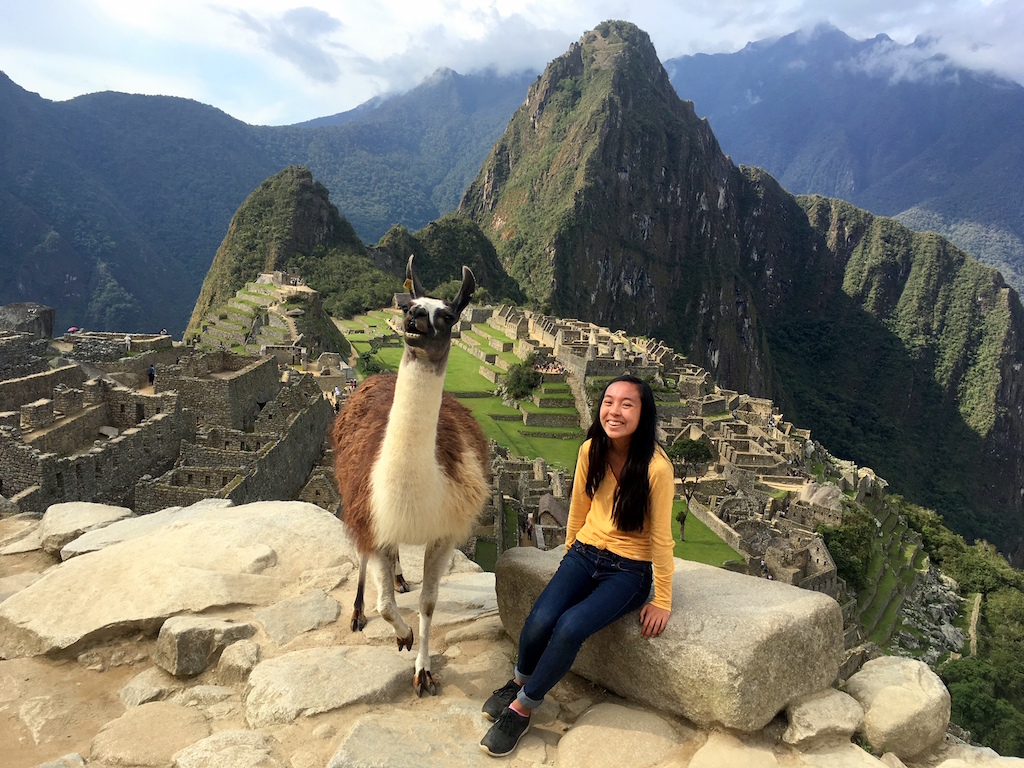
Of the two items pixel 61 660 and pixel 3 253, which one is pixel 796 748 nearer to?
pixel 61 660

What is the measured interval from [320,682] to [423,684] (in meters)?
0.51

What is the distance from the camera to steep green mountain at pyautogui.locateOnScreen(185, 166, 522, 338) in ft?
175

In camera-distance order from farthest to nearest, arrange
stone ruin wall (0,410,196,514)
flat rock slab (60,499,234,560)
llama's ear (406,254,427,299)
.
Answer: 1. stone ruin wall (0,410,196,514)
2. flat rock slab (60,499,234,560)
3. llama's ear (406,254,427,299)

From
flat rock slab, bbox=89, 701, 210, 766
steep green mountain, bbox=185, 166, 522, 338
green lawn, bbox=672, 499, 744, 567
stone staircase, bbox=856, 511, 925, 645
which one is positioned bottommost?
stone staircase, bbox=856, 511, 925, 645

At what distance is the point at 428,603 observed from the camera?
355 centimetres

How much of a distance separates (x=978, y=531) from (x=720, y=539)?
62.5 meters

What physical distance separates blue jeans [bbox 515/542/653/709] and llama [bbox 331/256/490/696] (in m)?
0.62

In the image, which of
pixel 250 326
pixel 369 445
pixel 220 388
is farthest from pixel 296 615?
pixel 250 326

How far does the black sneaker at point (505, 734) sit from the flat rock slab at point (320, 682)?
44 centimetres

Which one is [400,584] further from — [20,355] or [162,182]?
[162,182]

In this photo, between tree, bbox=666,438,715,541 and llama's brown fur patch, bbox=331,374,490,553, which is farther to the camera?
tree, bbox=666,438,715,541

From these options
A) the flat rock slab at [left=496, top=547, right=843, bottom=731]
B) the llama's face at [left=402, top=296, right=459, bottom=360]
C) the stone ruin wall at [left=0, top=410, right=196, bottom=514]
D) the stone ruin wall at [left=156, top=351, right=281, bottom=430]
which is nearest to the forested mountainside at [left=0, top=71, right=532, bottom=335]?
the stone ruin wall at [left=156, top=351, right=281, bottom=430]

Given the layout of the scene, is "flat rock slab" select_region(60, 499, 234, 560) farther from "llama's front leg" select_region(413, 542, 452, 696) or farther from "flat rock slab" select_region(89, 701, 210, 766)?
"llama's front leg" select_region(413, 542, 452, 696)

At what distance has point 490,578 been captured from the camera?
5312 millimetres
